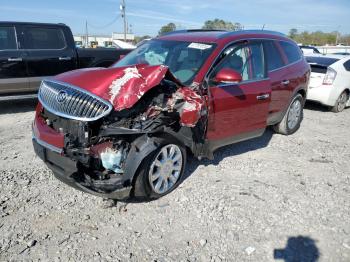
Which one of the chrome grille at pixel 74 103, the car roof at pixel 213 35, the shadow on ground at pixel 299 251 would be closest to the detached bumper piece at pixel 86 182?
the chrome grille at pixel 74 103

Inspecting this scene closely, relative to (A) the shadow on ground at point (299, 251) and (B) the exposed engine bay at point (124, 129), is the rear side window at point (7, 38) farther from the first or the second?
(A) the shadow on ground at point (299, 251)

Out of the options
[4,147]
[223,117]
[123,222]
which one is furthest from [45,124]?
[223,117]

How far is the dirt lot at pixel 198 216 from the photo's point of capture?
2.99 m

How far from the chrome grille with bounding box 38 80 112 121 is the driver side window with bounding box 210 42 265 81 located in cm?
153

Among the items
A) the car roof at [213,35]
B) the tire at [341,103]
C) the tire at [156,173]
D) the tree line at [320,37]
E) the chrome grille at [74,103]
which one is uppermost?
the car roof at [213,35]

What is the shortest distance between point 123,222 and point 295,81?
4.07m

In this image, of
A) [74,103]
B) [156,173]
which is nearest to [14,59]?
[74,103]

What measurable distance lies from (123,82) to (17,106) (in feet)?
18.6

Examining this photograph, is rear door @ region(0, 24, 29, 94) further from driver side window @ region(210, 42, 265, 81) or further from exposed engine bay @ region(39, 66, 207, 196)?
driver side window @ region(210, 42, 265, 81)

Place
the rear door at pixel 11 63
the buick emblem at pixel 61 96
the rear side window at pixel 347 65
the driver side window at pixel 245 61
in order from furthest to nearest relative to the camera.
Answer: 1. the rear side window at pixel 347 65
2. the rear door at pixel 11 63
3. the driver side window at pixel 245 61
4. the buick emblem at pixel 61 96

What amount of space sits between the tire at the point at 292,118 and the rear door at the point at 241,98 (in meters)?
1.28

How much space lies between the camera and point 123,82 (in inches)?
132

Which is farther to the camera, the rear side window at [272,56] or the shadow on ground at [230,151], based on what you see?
the rear side window at [272,56]

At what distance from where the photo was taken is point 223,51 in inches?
Answer: 168
